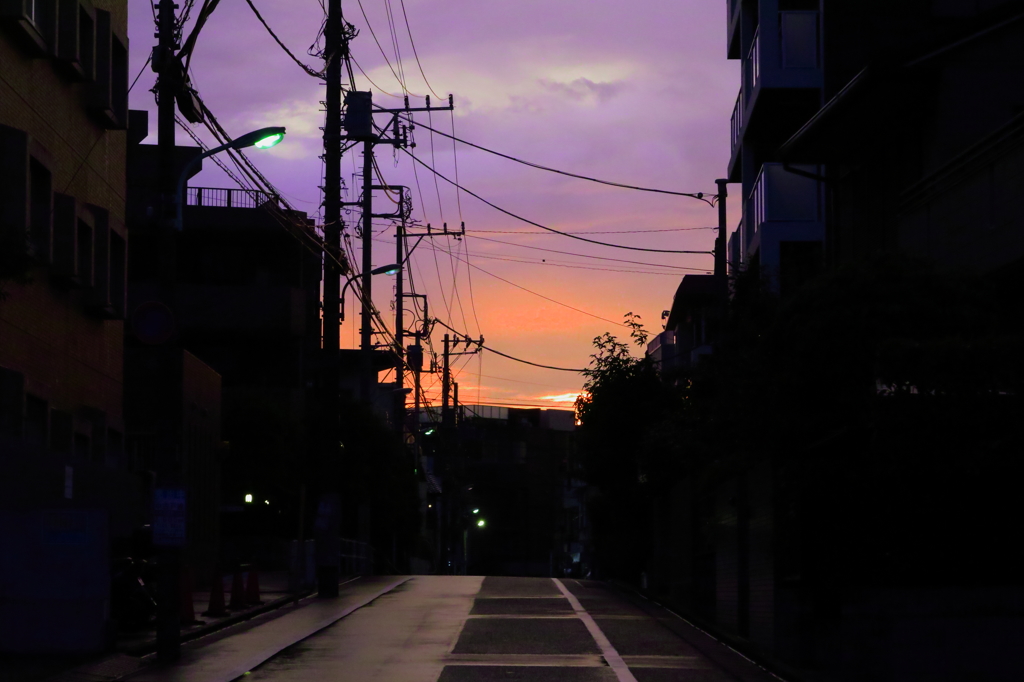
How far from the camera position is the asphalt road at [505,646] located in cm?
1402

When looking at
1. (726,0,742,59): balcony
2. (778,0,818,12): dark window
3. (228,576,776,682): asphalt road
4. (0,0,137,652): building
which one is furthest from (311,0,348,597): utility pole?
(726,0,742,59): balcony

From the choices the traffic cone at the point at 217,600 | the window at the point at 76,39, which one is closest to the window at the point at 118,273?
the window at the point at 76,39

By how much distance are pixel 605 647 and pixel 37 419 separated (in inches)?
420

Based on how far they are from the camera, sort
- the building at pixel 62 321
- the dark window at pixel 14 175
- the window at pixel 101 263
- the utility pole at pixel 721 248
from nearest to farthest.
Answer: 1. the building at pixel 62 321
2. the dark window at pixel 14 175
3. the window at pixel 101 263
4. the utility pole at pixel 721 248

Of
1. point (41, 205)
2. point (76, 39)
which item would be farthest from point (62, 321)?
point (76, 39)

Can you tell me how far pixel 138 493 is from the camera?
80.4ft

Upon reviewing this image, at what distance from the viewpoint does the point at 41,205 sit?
71.5 feet

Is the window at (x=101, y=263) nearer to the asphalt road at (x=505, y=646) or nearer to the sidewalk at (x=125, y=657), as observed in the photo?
the sidewalk at (x=125, y=657)

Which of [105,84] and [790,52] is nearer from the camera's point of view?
[105,84]

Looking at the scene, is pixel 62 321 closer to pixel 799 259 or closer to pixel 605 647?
pixel 605 647

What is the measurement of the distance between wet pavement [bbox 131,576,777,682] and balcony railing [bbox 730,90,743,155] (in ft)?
53.2

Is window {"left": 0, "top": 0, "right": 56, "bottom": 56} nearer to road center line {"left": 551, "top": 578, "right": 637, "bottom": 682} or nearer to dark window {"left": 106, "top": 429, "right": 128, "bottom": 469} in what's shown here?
dark window {"left": 106, "top": 429, "right": 128, "bottom": 469}

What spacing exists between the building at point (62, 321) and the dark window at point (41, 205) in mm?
26

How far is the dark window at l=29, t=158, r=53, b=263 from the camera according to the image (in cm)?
2133
